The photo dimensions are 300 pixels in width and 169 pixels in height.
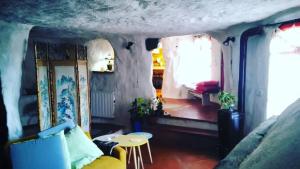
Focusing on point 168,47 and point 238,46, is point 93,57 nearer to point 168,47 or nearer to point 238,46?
point 168,47

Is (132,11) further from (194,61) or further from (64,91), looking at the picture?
(194,61)

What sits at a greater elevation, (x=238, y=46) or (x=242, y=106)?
(x=238, y=46)

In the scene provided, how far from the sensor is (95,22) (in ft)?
12.5

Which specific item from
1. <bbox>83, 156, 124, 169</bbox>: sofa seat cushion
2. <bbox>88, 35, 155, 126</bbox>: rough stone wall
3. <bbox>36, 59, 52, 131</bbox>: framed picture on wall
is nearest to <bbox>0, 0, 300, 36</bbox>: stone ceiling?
<bbox>36, 59, 52, 131</bbox>: framed picture on wall

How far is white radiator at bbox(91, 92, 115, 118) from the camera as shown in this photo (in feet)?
20.1

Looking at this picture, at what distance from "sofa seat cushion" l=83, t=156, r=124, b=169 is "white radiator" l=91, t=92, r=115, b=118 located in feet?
9.49

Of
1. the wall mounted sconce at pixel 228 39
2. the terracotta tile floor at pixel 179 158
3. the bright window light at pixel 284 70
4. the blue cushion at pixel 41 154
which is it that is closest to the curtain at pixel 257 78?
the bright window light at pixel 284 70

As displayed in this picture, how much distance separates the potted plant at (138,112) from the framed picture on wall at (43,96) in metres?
2.09

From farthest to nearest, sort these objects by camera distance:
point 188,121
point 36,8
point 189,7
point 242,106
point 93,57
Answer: point 93,57
point 188,121
point 242,106
point 189,7
point 36,8

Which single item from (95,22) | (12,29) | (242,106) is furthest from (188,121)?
(12,29)

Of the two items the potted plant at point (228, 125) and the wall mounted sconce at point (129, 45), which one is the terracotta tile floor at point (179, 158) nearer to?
the potted plant at point (228, 125)

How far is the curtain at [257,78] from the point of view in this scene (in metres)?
4.02

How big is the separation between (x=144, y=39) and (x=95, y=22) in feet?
7.67

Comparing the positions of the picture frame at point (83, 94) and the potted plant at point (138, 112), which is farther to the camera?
the potted plant at point (138, 112)
